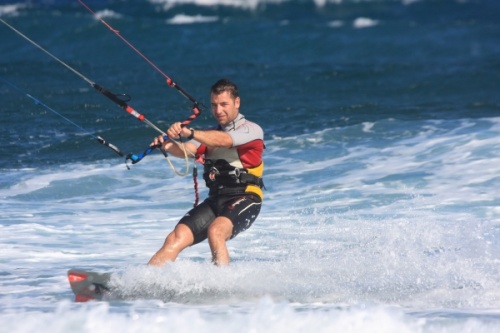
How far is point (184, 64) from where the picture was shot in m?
23.2

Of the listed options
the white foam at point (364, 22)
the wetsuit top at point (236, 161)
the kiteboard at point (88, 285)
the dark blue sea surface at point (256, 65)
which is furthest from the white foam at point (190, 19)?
the kiteboard at point (88, 285)

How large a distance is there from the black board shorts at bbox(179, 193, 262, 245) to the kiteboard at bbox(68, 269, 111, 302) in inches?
26.6

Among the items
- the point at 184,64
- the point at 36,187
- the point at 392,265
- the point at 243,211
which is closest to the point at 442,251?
the point at 392,265

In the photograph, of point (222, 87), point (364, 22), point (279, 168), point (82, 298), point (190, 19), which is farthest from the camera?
point (190, 19)

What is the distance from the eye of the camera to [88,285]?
697 cm

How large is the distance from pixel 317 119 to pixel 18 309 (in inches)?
410

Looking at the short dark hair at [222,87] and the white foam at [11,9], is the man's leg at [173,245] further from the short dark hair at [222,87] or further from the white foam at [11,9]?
the white foam at [11,9]

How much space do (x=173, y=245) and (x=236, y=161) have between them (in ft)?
2.53

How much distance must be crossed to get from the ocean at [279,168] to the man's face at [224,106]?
103 cm

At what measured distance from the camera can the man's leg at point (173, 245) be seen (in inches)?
276

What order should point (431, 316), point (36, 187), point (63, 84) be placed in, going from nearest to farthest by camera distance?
point (431, 316), point (36, 187), point (63, 84)

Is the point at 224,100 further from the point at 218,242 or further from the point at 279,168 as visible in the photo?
the point at 279,168

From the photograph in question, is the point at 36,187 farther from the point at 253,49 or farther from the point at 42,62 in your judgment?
the point at 253,49

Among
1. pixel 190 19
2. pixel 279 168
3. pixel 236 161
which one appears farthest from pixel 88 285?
pixel 190 19
